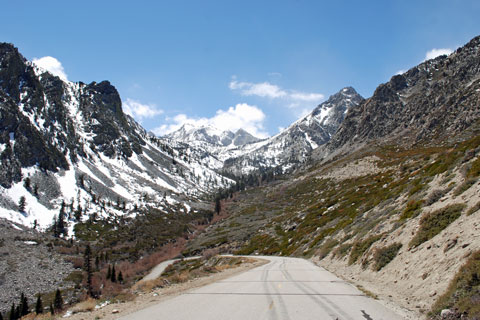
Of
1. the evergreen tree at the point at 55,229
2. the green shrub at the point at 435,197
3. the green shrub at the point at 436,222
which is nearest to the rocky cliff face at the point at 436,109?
the green shrub at the point at 435,197

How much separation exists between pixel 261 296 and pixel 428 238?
1024 centimetres

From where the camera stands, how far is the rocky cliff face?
102812 millimetres

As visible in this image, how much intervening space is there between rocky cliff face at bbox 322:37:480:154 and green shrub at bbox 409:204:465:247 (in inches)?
3688

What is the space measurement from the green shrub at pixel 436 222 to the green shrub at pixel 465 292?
6.22 meters

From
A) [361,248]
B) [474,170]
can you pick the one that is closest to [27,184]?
[361,248]

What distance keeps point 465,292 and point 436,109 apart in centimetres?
14519

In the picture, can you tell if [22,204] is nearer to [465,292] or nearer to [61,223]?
[61,223]

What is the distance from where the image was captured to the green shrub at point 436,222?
16141 millimetres

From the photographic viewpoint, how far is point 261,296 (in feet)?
42.7

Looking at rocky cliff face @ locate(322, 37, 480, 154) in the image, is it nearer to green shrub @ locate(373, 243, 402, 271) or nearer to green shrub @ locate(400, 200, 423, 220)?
green shrub @ locate(400, 200, 423, 220)

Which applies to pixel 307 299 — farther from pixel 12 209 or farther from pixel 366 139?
pixel 366 139

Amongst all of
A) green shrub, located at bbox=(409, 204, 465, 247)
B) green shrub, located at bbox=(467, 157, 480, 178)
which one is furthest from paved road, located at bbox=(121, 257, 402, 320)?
green shrub, located at bbox=(467, 157, 480, 178)

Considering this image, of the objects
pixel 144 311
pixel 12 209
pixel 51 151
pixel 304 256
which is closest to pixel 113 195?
pixel 51 151

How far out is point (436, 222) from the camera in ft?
56.0
